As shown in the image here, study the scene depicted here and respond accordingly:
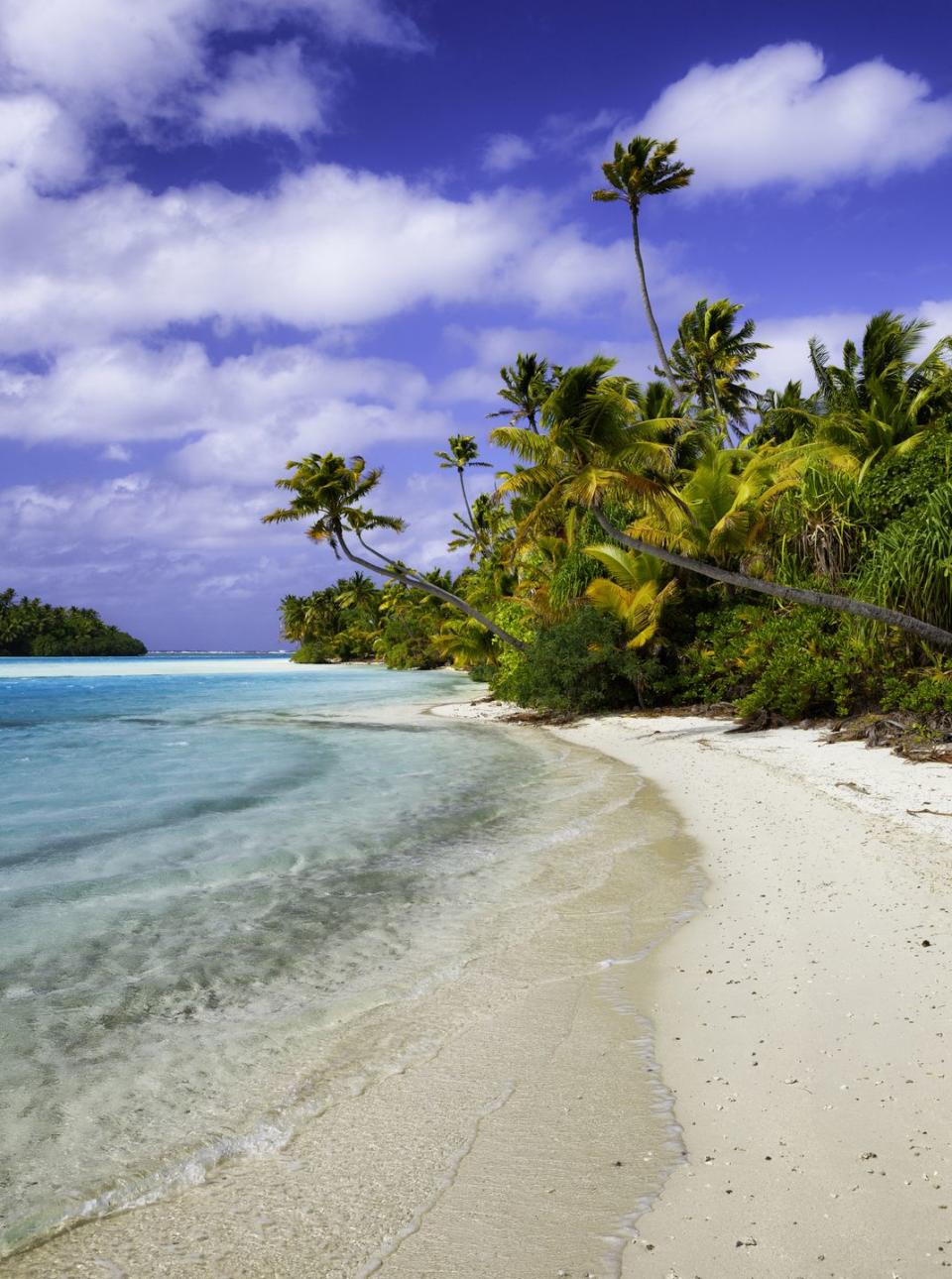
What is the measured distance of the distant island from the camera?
13050 centimetres

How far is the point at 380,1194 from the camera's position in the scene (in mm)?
2725

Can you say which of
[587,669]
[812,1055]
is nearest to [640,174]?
[587,669]

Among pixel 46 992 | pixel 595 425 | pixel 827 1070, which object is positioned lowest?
pixel 46 992

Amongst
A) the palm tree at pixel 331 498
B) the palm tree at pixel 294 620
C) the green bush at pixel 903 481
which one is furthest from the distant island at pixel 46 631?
the green bush at pixel 903 481

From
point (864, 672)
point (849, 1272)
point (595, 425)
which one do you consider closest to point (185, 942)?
point (849, 1272)

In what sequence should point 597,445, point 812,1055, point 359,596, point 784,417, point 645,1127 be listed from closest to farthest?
1. point 645,1127
2. point 812,1055
3. point 597,445
4. point 784,417
5. point 359,596

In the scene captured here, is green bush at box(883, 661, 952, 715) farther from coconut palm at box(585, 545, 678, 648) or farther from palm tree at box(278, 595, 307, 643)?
palm tree at box(278, 595, 307, 643)

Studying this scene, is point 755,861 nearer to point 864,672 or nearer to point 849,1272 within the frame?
point 849,1272

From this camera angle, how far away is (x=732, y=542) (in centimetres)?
1958

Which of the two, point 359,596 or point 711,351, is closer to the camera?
point 711,351

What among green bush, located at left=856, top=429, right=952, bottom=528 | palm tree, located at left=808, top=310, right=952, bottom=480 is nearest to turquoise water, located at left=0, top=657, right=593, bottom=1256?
green bush, located at left=856, top=429, right=952, bottom=528

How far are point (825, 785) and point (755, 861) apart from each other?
10.8 feet

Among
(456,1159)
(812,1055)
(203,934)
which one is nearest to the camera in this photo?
Result: (456,1159)

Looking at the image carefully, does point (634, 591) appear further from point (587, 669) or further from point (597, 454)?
point (597, 454)
